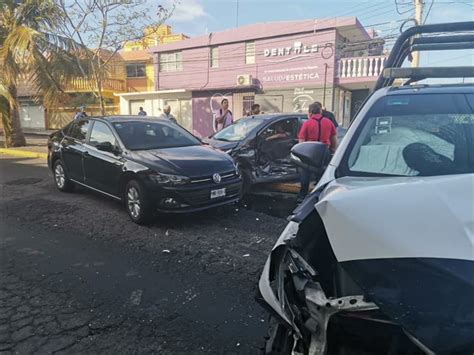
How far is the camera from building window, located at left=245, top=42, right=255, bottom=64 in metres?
21.0

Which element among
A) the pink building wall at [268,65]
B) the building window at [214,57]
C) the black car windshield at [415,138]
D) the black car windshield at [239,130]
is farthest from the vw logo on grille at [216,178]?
the building window at [214,57]

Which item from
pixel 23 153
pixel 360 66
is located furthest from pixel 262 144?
pixel 360 66

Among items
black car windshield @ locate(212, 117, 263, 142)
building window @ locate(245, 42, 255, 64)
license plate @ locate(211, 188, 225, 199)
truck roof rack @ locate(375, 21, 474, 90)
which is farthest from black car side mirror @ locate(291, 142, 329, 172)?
building window @ locate(245, 42, 255, 64)

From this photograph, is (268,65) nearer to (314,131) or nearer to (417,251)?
(314,131)

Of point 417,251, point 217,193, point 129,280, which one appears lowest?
point 129,280

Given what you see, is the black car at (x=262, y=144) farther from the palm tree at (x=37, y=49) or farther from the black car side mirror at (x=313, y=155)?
the palm tree at (x=37, y=49)

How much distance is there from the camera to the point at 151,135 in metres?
6.38

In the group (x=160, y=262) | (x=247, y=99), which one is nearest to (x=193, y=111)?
(x=247, y=99)

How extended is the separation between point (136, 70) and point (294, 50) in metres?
14.4

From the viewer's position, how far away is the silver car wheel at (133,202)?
5.45 meters

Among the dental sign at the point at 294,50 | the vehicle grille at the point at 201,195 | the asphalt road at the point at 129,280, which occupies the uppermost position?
the dental sign at the point at 294,50

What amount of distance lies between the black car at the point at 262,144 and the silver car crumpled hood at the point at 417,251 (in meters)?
5.47

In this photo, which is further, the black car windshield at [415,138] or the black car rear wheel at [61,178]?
the black car rear wheel at [61,178]

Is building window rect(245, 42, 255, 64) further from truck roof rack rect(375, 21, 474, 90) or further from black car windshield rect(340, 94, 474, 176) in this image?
black car windshield rect(340, 94, 474, 176)
